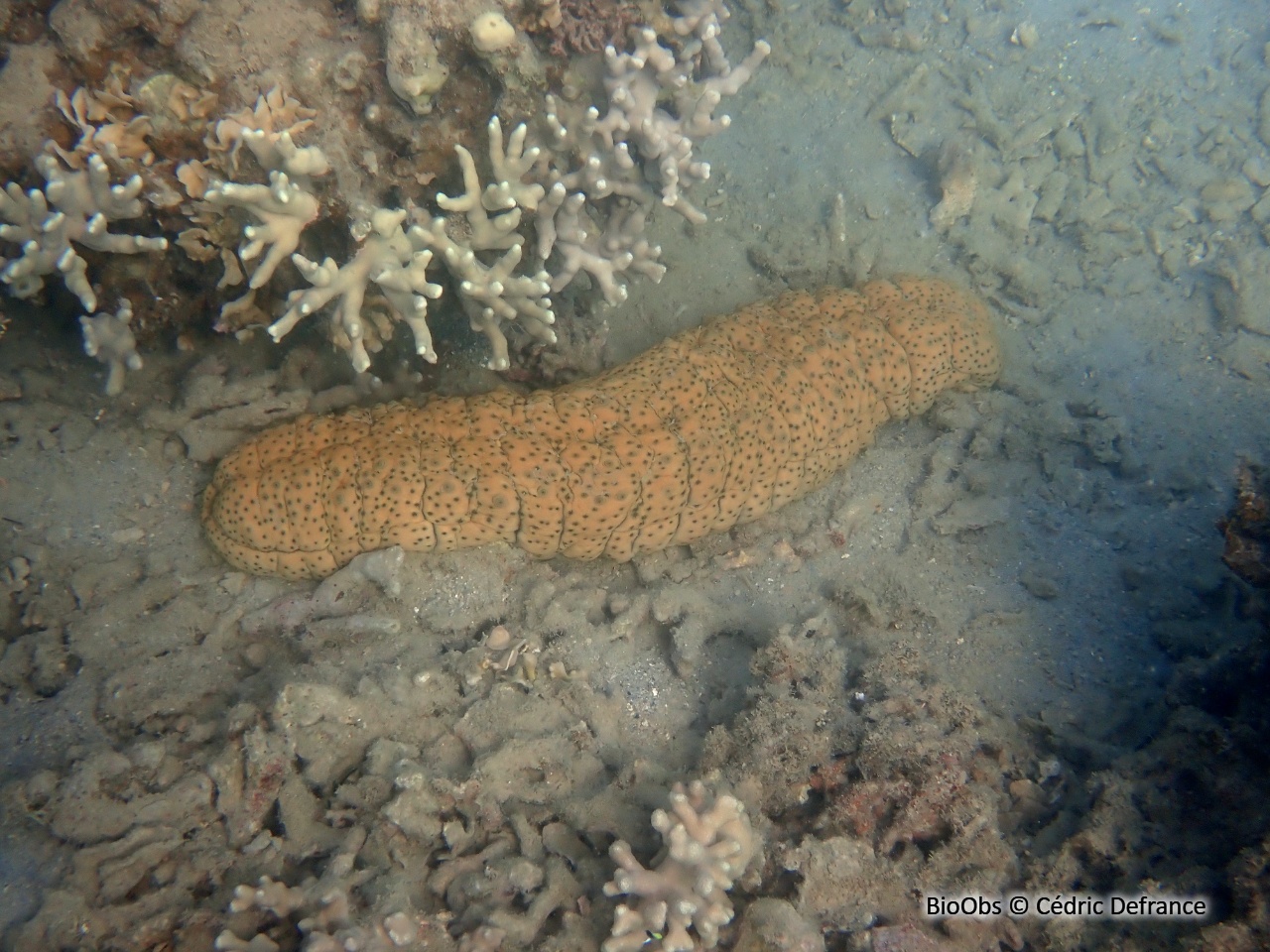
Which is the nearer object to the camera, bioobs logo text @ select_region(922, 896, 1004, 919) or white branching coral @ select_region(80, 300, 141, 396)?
bioobs logo text @ select_region(922, 896, 1004, 919)

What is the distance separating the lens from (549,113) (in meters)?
3.53

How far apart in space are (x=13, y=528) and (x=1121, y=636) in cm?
630

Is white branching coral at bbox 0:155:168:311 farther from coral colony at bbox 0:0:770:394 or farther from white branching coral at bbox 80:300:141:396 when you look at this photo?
white branching coral at bbox 80:300:141:396

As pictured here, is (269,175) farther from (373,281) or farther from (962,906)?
(962,906)

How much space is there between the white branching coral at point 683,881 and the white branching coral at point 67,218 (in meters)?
3.41

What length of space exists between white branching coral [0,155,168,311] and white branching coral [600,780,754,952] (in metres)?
3.41

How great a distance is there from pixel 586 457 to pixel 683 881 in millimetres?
2221

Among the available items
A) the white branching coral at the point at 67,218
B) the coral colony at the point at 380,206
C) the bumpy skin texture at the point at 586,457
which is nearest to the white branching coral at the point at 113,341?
the coral colony at the point at 380,206

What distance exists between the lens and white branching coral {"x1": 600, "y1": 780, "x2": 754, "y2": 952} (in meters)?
2.63

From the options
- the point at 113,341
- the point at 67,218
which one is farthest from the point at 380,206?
the point at 113,341

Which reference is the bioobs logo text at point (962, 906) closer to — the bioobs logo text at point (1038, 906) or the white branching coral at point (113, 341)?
the bioobs logo text at point (1038, 906)

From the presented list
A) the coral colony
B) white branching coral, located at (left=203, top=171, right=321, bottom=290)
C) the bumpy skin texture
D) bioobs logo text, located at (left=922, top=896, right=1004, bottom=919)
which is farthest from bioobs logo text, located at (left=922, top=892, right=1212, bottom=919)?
white branching coral, located at (left=203, top=171, right=321, bottom=290)

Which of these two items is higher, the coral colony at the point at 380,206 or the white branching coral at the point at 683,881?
the coral colony at the point at 380,206

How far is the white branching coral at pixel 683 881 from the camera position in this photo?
8.64 feet
